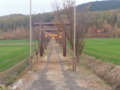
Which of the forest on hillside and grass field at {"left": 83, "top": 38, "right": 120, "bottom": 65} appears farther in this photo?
the forest on hillside

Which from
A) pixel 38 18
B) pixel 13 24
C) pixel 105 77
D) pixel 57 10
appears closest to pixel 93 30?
pixel 13 24

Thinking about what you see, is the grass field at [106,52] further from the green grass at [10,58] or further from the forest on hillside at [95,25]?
the forest on hillside at [95,25]

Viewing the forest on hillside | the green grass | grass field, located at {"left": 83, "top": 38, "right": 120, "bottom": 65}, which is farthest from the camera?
the forest on hillside

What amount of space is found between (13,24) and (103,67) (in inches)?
5819

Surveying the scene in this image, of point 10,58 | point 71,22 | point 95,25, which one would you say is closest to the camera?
point 71,22

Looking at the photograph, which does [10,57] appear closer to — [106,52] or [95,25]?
[106,52]

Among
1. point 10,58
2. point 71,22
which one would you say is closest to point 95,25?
point 10,58

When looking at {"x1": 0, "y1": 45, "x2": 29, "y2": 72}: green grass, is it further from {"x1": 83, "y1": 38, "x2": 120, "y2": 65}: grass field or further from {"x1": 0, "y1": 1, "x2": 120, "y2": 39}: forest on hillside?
{"x1": 0, "y1": 1, "x2": 120, "y2": 39}: forest on hillside

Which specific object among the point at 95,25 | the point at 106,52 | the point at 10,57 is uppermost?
the point at 95,25

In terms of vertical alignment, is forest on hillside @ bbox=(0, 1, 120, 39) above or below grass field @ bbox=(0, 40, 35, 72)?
above

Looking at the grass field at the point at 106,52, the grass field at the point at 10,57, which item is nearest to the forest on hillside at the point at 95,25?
the grass field at the point at 106,52

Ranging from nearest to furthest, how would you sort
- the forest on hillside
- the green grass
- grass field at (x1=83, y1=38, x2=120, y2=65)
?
the green grass < grass field at (x1=83, y1=38, x2=120, y2=65) < the forest on hillside

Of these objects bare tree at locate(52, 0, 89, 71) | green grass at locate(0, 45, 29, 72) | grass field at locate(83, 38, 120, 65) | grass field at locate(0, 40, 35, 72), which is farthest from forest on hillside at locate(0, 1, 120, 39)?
bare tree at locate(52, 0, 89, 71)

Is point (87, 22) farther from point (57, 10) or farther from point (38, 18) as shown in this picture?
point (38, 18)
